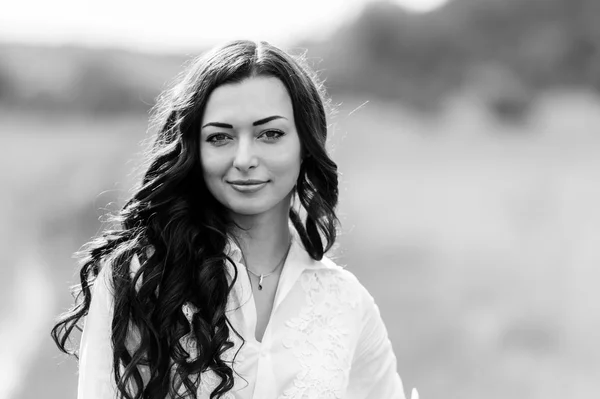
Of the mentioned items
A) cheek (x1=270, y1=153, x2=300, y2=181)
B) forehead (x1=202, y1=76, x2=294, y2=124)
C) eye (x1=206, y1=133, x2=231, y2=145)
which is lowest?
cheek (x1=270, y1=153, x2=300, y2=181)

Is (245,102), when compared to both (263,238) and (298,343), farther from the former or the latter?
(298,343)

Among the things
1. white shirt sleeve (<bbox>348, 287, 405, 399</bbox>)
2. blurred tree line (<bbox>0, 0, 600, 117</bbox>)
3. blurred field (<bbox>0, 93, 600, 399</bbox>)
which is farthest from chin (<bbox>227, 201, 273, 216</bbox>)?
blurred tree line (<bbox>0, 0, 600, 117</bbox>)

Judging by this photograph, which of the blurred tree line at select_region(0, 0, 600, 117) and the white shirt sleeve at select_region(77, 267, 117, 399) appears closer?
the white shirt sleeve at select_region(77, 267, 117, 399)

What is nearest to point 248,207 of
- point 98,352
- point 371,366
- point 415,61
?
point 98,352

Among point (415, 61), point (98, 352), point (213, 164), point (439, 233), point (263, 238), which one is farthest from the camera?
point (415, 61)

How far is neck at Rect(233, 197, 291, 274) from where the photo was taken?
7.39ft

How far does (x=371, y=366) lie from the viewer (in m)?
2.36

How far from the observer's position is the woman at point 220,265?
2000mm

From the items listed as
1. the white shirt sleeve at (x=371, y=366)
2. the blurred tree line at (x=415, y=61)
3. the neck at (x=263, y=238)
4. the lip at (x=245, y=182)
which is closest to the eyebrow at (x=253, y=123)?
the lip at (x=245, y=182)

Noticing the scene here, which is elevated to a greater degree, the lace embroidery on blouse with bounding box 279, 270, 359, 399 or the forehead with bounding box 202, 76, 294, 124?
the forehead with bounding box 202, 76, 294, 124

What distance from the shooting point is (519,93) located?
1282cm

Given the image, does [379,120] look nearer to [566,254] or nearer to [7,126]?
[566,254]

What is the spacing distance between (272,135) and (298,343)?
479 millimetres

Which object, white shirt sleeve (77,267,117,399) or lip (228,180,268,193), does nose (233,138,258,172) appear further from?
white shirt sleeve (77,267,117,399)
